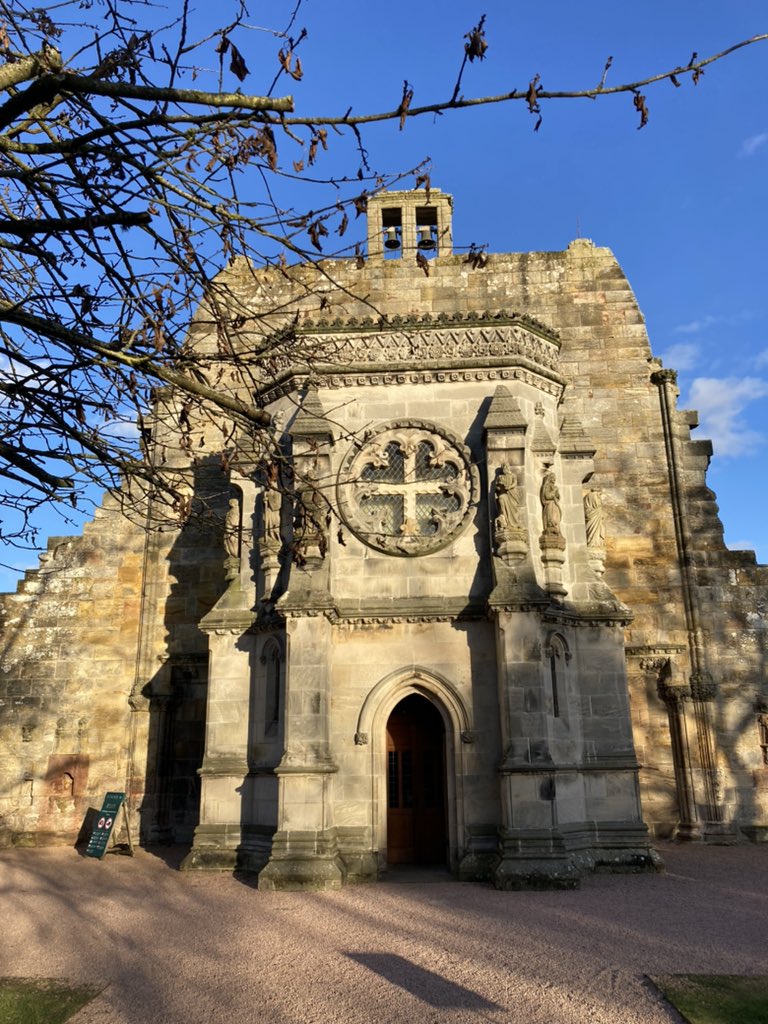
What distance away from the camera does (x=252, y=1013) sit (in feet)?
20.8

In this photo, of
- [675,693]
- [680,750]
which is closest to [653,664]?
[675,693]

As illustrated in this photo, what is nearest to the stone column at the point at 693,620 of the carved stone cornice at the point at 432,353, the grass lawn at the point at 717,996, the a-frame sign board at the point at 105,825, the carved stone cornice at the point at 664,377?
the carved stone cornice at the point at 664,377

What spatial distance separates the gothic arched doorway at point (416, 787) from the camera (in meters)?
13.4

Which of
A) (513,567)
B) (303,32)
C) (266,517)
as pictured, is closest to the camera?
(303,32)

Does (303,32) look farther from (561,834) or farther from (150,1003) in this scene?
(561,834)

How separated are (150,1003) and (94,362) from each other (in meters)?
5.03

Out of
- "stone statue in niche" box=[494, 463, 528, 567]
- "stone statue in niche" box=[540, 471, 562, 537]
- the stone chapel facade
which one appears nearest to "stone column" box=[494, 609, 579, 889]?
the stone chapel facade

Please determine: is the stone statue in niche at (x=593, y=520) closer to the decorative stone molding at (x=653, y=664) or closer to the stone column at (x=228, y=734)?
the decorative stone molding at (x=653, y=664)

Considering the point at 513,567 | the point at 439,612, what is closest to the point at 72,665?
the point at 439,612

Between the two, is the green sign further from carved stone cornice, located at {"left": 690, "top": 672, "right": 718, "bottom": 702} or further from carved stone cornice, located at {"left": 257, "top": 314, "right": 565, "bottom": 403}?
carved stone cornice, located at {"left": 690, "top": 672, "right": 718, "bottom": 702}

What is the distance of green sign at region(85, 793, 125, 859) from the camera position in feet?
48.1

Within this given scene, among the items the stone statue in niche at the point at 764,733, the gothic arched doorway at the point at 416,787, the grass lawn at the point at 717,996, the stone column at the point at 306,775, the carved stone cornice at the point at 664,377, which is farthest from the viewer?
the carved stone cornice at the point at 664,377

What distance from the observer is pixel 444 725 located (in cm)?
1280

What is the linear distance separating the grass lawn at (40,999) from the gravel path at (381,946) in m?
0.17
